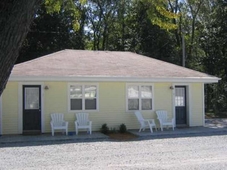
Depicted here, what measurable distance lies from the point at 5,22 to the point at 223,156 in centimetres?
845

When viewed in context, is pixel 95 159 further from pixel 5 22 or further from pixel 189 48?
pixel 189 48

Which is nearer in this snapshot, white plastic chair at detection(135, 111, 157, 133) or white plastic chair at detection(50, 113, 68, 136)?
white plastic chair at detection(50, 113, 68, 136)

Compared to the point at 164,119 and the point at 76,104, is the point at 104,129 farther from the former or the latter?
the point at 164,119

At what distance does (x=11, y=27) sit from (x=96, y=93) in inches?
529

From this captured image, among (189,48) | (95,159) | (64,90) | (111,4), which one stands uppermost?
(111,4)

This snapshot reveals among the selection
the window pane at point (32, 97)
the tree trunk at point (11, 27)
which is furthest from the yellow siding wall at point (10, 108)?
the tree trunk at point (11, 27)

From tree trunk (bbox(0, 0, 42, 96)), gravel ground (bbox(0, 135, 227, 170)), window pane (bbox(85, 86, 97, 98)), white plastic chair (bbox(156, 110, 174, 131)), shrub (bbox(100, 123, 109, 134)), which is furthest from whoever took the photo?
white plastic chair (bbox(156, 110, 174, 131))

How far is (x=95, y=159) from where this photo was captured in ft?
30.6

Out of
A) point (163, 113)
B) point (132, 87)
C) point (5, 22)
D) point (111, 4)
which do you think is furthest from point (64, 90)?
point (111, 4)

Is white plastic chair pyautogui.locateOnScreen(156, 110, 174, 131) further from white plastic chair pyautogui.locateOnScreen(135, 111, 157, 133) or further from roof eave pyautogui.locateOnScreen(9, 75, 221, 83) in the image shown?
roof eave pyautogui.locateOnScreen(9, 75, 221, 83)

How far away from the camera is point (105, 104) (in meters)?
15.8

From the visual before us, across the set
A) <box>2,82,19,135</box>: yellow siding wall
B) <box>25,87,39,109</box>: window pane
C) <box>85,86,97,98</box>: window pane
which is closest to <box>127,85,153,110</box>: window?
<box>85,86,97,98</box>: window pane

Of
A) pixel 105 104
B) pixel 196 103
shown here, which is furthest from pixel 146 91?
pixel 196 103

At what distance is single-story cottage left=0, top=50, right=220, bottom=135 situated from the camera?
1473 cm
